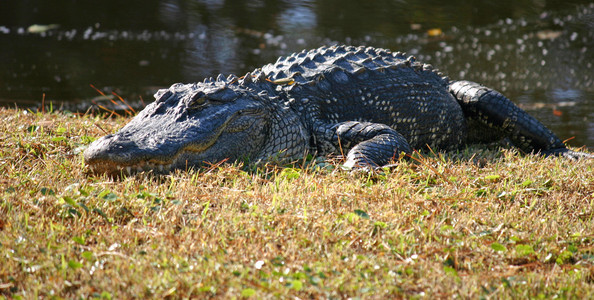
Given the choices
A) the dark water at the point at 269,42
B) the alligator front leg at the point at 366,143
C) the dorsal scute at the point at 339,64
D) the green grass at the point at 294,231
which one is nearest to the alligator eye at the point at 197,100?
the green grass at the point at 294,231

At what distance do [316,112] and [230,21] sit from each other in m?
6.23

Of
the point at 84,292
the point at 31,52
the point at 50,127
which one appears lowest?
the point at 31,52

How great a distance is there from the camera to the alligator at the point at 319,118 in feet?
10.8

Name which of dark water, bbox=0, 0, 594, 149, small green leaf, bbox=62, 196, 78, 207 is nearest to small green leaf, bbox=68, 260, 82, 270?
small green leaf, bbox=62, 196, 78, 207

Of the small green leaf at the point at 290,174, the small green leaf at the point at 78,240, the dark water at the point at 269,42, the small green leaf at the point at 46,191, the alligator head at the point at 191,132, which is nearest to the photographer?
the small green leaf at the point at 78,240

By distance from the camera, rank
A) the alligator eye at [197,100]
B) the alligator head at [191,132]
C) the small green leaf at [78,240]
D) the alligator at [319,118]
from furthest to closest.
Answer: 1. the alligator eye at [197,100]
2. the alligator at [319,118]
3. the alligator head at [191,132]
4. the small green leaf at [78,240]

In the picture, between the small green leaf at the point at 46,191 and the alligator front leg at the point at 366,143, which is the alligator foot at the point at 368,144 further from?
the small green leaf at the point at 46,191

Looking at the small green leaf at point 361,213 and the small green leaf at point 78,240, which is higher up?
the small green leaf at point 361,213

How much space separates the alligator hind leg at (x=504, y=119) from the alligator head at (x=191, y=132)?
1.77 meters

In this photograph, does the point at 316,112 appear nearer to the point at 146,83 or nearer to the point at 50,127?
the point at 50,127

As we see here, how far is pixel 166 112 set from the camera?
11.6ft

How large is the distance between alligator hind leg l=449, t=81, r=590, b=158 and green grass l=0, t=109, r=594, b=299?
1155mm

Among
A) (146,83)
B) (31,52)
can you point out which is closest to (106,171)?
(146,83)

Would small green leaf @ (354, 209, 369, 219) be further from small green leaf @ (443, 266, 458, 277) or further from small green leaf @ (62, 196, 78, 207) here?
small green leaf @ (62, 196, 78, 207)
